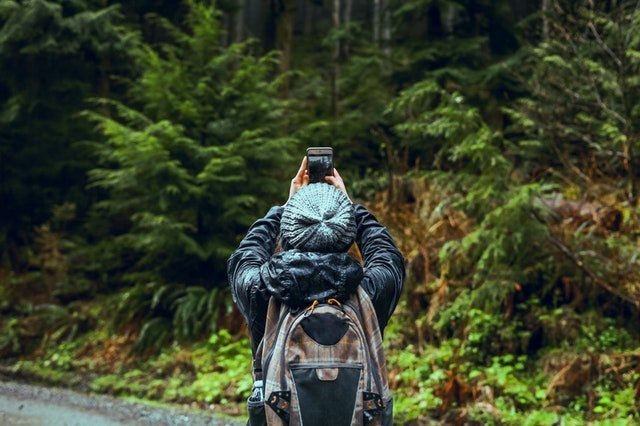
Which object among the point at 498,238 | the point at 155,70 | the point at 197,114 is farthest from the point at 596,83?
the point at 155,70

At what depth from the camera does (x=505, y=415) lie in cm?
750

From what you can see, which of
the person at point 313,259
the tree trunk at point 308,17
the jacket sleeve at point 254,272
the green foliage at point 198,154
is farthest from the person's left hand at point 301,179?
the tree trunk at point 308,17

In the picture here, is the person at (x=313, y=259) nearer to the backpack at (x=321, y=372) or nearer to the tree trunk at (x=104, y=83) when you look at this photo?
the backpack at (x=321, y=372)

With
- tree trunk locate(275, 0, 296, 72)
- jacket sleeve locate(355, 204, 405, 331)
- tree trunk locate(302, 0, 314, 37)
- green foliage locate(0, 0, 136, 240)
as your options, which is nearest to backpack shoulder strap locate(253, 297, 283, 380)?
jacket sleeve locate(355, 204, 405, 331)

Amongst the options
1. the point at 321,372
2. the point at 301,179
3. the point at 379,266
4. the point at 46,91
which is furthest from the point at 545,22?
the point at 46,91

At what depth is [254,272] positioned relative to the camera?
3.50m

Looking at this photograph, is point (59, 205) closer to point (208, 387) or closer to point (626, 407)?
point (208, 387)

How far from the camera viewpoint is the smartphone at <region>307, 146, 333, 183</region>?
375cm

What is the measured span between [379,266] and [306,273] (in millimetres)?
472

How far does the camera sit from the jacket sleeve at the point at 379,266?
3.47 meters

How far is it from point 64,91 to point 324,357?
12.3m

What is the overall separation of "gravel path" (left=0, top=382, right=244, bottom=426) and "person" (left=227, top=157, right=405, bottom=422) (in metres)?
5.07

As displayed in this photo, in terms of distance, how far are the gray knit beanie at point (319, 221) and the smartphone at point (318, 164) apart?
0.74 feet

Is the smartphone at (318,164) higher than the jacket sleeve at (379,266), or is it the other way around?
the smartphone at (318,164)
